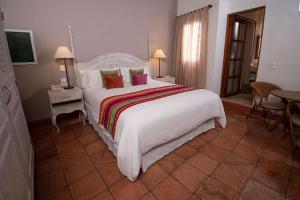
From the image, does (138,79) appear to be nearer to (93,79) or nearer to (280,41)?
(93,79)

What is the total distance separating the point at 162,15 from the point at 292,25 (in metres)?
2.78

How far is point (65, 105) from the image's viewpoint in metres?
2.68

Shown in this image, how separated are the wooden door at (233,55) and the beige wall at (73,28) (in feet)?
6.29

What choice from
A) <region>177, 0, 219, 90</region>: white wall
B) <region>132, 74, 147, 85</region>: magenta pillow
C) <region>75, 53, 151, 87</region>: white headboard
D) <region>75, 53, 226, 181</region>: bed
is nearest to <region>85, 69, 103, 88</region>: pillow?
<region>75, 53, 151, 87</region>: white headboard

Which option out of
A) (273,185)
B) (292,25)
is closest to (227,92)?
(292,25)

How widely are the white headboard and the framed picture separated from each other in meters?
0.74

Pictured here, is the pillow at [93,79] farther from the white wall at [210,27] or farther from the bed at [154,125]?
the white wall at [210,27]

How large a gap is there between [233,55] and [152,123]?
3.73m

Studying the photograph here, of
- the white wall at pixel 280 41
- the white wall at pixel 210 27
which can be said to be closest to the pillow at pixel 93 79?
the white wall at pixel 210 27

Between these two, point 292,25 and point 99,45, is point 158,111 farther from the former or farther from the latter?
point 292,25

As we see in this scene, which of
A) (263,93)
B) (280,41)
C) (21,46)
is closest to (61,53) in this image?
(21,46)

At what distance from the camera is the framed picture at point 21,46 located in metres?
2.45

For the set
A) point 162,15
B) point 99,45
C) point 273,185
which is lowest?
point 273,185

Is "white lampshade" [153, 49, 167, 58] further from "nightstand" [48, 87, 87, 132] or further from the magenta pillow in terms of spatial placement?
"nightstand" [48, 87, 87, 132]
